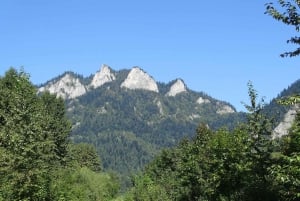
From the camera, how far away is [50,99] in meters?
94.8

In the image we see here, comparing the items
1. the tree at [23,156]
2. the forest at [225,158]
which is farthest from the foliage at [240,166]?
the tree at [23,156]

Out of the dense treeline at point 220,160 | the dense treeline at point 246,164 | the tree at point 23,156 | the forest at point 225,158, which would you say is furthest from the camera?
the dense treeline at point 246,164

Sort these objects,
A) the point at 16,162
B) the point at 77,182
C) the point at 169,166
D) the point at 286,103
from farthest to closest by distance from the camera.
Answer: the point at 169,166 < the point at 77,182 < the point at 16,162 < the point at 286,103

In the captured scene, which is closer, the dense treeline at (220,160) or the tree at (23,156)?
the dense treeline at (220,160)

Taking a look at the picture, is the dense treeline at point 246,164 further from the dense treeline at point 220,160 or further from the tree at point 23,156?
the tree at point 23,156

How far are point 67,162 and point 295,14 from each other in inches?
3307

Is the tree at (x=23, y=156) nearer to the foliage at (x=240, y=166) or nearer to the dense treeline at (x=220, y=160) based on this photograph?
the dense treeline at (x=220, y=160)

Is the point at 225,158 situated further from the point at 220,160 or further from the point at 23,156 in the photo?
the point at 23,156

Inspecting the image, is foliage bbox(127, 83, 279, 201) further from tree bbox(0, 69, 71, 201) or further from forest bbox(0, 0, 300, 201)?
tree bbox(0, 69, 71, 201)

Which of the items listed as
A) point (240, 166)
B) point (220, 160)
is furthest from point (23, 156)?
point (220, 160)

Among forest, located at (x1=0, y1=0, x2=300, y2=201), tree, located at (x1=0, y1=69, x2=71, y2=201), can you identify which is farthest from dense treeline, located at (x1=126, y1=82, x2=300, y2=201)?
tree, located at (x1=0, y1=69, x2=71, y2=201)

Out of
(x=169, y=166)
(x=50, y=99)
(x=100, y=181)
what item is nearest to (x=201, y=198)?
(x=100, y=181)

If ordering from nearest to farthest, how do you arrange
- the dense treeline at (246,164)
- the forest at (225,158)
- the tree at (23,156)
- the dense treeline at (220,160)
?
1. the forest at (225,158)
2. the dense treeline at (220,160)
3. the tree at (23,156)
4. the dense treeline at (246,164)

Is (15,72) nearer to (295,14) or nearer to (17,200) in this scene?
(17,200)
